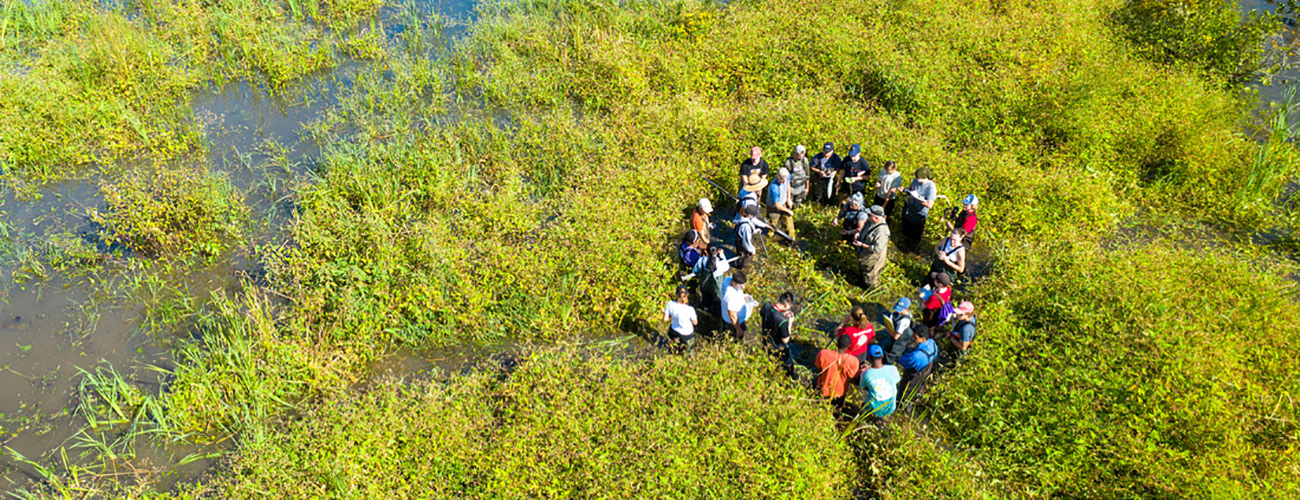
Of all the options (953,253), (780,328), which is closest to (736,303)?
(780,328)

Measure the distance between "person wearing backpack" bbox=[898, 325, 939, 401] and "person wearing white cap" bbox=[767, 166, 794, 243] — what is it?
3.38m

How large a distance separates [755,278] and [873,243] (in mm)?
1934

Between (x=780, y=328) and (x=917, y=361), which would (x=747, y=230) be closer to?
(x=780, y=328)

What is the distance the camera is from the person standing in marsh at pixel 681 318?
28.6 ft

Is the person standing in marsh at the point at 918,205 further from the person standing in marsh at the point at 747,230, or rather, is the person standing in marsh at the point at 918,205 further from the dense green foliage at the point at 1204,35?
the dense green foliage at the point at 1204,35

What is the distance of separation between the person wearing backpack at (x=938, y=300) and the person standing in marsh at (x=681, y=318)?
10.5 ft

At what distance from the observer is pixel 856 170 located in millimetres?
11961

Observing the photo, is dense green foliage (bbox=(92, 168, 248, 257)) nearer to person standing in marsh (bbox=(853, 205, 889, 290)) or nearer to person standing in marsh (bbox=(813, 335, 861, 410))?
person standing in marsh (bbox=(813, 335, 861, 410))

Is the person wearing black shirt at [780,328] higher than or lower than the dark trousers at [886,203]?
lower

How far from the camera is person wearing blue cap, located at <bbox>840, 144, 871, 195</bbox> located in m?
11.9

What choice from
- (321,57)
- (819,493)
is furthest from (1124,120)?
(321,57)

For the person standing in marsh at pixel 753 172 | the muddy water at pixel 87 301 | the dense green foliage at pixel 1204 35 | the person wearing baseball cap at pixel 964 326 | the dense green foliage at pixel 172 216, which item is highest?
the dense green foliage at pixel 1204 35

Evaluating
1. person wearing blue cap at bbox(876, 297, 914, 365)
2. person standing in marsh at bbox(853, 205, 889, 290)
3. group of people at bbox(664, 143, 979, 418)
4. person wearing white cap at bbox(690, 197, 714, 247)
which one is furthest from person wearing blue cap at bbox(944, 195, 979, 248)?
person wearing white cap at bbox(690, 197, 714, 247)

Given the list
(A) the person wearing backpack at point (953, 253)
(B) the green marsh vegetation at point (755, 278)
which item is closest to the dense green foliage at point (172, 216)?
(B) the green marsh vegetation at point (755, 278)
